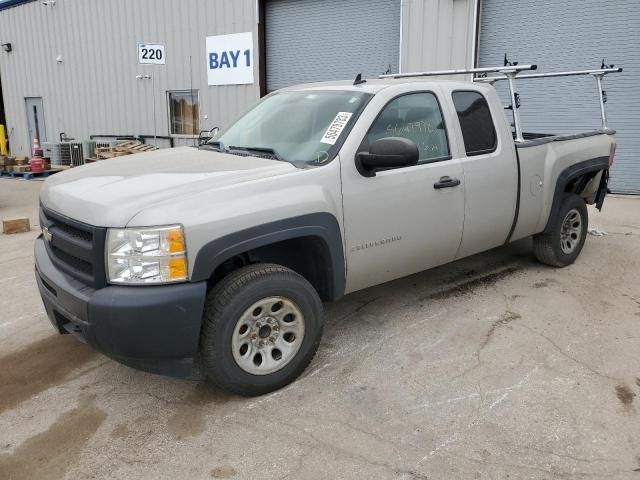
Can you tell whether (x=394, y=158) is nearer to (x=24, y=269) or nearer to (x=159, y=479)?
(x=159, y=479)

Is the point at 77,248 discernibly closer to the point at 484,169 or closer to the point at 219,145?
the point at 219,145

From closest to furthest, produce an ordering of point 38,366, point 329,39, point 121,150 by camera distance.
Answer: point 38,366, point 329,39, point 121,150

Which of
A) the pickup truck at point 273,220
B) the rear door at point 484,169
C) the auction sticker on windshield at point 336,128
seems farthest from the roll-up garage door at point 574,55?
the auction sticker on windshield at point 336,128

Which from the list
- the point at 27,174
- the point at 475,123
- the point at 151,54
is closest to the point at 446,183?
the point at 475,123

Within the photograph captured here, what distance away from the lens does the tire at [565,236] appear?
5.48m

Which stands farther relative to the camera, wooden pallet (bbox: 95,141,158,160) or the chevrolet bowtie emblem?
wooden pallet (bbox: 95,141,158,160)

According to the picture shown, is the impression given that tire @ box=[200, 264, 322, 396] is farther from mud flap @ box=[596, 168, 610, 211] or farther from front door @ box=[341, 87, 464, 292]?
mud flap @ box=[596, 168, 610, 211]

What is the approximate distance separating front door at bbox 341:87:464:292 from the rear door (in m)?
0.14

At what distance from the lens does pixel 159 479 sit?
8.59 ft

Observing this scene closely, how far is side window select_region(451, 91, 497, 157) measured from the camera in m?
4.41

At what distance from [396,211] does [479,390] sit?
128 centimetres

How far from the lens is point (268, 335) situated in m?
3.28

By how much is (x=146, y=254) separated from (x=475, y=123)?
9.70ft

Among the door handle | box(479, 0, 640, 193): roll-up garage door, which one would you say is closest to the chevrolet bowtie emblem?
the door handle
